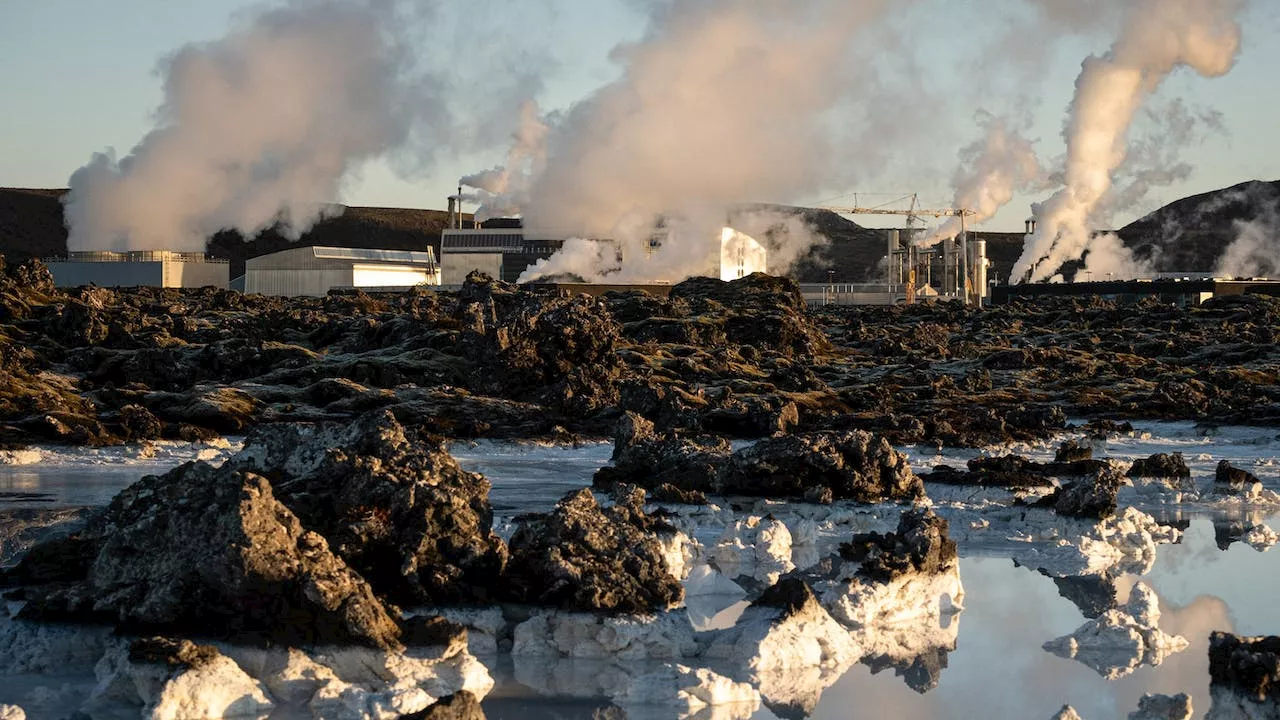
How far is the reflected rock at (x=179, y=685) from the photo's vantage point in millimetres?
10469

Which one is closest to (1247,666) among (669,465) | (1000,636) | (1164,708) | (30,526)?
(1164,708)

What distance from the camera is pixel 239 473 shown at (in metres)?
12.2

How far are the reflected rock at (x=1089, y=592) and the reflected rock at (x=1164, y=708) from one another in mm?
3087

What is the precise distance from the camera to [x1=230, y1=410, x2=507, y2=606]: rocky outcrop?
42.7ft

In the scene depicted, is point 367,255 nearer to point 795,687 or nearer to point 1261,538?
point 1261,538

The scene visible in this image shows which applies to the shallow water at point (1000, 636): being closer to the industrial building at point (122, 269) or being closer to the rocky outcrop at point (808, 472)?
the rocky outcrop at point (808, 472)

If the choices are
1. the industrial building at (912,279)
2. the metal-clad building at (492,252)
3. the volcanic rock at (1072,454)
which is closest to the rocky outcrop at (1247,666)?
the volcanic rock at (1072,454)

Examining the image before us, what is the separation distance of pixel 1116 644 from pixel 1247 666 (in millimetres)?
2138

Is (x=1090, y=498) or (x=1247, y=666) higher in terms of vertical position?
(x=1090, y=498)

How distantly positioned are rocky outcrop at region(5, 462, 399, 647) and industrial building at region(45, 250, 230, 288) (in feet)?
303

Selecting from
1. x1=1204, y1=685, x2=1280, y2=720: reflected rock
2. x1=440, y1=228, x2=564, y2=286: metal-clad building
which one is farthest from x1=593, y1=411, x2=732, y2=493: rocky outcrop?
x1=440, y1=228, x2=564, y2=286: metal-clad building

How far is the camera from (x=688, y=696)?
11.2 metres

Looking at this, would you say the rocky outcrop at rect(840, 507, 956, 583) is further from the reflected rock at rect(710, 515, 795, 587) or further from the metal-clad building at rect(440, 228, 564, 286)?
the metal-clad building at rect(440, 228, 564, 286)

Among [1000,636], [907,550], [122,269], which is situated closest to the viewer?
[1000,636]
